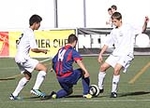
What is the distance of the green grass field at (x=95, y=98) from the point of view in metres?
11.7

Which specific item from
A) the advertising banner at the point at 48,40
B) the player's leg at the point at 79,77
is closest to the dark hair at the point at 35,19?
the player's leg at the point at 79,77

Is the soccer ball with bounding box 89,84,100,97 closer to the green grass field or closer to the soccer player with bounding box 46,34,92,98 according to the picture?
the green grass field

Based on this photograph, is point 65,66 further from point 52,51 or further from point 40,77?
point 52,51

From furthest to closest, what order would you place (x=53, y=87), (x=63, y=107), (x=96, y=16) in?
(x=96, y=16) < (x=53, y=87) < (x=63, y=107)

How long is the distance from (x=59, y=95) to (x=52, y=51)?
13.2m

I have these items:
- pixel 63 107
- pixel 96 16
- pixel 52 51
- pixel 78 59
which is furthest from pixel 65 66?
pixel 96 16

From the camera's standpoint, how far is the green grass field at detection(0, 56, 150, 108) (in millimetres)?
11719

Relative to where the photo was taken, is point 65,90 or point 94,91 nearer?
point 65,90

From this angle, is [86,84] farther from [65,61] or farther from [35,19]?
[35,19]

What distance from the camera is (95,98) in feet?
41.7

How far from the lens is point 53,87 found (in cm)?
1515

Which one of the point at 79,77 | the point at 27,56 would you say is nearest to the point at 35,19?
the point at 27,56

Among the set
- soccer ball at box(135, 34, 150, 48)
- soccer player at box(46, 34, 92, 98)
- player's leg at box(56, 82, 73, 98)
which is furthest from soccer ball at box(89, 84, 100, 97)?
soccer ball at box(135, 34, 150, 48)

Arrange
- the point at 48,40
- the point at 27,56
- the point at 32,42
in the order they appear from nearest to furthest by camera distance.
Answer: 1. the point at 32,42
2. the point at 27,56
3. the point at 48,40
